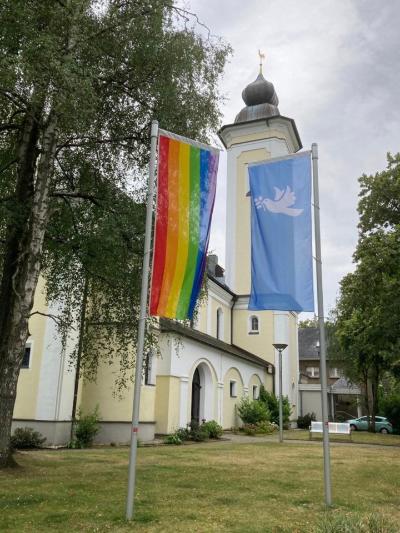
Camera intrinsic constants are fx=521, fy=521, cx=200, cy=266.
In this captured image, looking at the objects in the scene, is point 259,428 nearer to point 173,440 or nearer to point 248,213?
point 173,440

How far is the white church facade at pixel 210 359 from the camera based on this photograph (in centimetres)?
1853

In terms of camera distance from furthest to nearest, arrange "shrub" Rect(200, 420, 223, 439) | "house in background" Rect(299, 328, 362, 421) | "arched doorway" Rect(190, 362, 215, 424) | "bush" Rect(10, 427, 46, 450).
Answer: "house in background" Rect(299, 328, 362, 421), "arched doorway" Rect(190, 362, 215, 424), "shrub" Rect(200, 420, 223, 439), "bush" Rect(10, 427, 46, 450)

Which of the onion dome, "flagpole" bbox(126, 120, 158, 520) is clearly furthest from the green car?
"flagpole" bbox(126, 120, 158, 520)

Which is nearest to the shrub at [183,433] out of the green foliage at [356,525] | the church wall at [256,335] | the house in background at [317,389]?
the green foliage at [356,525]

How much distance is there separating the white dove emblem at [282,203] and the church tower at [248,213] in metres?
29.2

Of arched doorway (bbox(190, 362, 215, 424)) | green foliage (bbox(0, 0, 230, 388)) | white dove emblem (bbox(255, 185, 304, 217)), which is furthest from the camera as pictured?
arched doorway (bbox(190, 362, 215, 424))

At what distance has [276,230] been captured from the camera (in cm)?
871

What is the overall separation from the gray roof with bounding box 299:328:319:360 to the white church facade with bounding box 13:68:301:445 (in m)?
20.9

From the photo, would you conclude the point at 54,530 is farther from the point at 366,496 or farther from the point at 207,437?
the point at 207,437

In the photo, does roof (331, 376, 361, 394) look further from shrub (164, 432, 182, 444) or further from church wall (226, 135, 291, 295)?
shrub (164, 432, 182, 444)

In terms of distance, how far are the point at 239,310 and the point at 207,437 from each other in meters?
16.9

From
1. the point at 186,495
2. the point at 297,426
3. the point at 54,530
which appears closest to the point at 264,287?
the point at 186,495

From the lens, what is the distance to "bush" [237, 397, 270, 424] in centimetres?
2978

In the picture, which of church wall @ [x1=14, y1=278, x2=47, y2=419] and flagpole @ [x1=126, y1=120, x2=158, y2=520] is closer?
flagpole @ [x1=126, y1=120, x2=158, y2=520]
